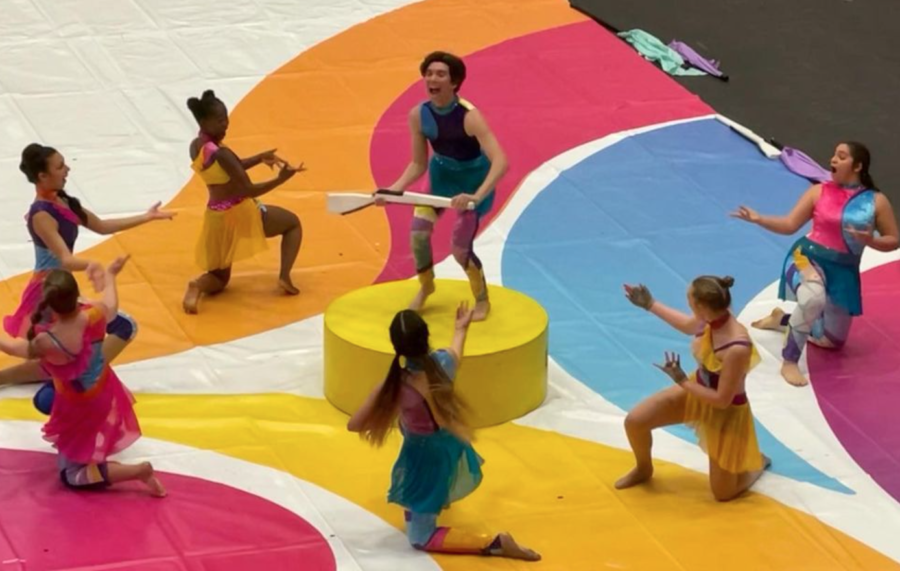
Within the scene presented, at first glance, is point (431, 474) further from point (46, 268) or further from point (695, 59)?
point (695, 59)

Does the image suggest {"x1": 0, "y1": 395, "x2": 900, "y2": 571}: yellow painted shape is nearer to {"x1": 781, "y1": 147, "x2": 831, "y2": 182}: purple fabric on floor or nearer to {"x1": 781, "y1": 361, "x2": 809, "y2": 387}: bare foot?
{"x1": 781, "y1": 361, "x2": 809, "y2": 387}: bare foot

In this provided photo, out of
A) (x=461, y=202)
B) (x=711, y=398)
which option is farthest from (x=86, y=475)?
(x=711, y=398)

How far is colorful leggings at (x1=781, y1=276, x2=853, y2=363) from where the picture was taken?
6.40 metres

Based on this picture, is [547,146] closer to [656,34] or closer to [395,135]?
[395,135]

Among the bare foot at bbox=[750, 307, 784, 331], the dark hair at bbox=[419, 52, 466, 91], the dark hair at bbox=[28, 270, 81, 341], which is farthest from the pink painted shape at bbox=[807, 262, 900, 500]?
the dark hair at bbox=[28, 270, 81, 341]

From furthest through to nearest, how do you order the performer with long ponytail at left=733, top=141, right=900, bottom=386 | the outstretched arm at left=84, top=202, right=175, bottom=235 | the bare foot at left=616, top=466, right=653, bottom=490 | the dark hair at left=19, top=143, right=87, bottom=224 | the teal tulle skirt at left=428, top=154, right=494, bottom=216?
the performer with long ponytail at left=733, top=141, right=900, bottom=386 < the teal tulle skirt at left=428, top=154, right=494, bottom=216 < the outstretched arm at left=84, top=202, right=175, bottom=235 < the dark hair at left=19, top=143, right=87, bottom=224 < the bare foot at left=616, top=466, right=653, bottom=490

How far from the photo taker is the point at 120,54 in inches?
364

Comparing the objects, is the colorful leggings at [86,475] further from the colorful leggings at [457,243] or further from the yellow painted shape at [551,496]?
the colorful leggings at [457,243]

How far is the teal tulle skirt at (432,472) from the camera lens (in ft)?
16.6

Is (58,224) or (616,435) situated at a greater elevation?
(58,224)

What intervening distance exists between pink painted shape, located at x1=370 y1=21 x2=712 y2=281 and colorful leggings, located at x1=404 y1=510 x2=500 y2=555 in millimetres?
2544

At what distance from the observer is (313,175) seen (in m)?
7.99

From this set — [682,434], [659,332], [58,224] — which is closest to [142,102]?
[58,224]

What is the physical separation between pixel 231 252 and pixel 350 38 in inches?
123
